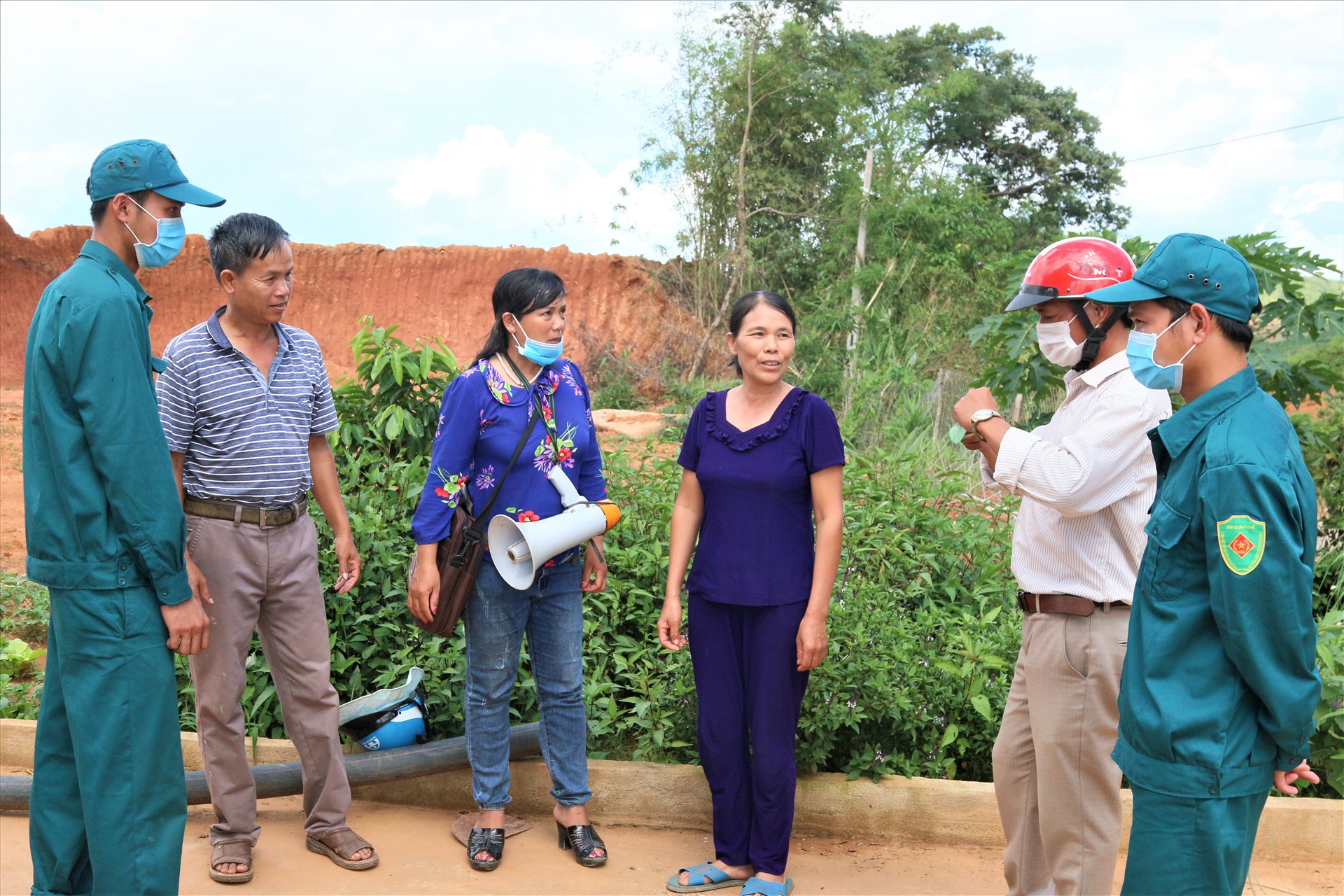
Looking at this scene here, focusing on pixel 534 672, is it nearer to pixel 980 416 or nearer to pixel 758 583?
pixel 758 583

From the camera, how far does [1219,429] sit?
82.0 inches

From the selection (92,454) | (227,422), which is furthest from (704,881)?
(92,454)

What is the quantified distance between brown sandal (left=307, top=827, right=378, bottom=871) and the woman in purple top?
3.46 feet

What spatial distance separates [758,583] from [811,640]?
25cm

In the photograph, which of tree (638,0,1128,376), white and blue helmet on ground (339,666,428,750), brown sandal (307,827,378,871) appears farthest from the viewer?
tree (638,0,1128,376)

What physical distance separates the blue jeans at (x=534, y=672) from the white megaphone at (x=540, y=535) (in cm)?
9

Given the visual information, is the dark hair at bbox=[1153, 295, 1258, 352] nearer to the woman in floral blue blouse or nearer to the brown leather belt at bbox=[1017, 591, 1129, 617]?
the brown leather belt at bbox=[1017, 591, 1129, 617]

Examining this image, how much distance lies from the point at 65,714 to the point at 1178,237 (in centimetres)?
294

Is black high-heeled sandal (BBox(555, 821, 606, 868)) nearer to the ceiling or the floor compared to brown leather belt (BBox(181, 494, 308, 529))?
nearer to the floor

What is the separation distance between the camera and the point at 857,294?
1597cm

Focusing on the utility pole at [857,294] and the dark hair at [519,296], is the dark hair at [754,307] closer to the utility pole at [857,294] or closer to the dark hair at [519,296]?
the dark hair at [519,296]

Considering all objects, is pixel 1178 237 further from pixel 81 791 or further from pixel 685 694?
pixel 81 791

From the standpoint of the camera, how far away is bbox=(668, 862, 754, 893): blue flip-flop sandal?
3.47 m

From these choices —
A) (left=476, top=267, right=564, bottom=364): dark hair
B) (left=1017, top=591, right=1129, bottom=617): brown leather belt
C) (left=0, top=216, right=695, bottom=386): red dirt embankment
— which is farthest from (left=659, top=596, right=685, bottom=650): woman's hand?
(left=0, top=216, right=695, bottom=386): red dirt embankment
